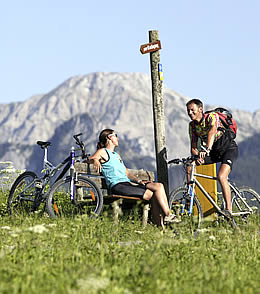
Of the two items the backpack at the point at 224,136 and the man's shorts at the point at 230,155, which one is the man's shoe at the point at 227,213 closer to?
the man's shorts at the point at 230,155

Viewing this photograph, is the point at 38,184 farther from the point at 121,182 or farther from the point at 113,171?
the point at 121,182

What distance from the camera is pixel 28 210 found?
9.38 metres

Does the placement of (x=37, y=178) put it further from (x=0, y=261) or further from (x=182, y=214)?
(x=0, y=261)

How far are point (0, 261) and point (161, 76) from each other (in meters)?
6.49

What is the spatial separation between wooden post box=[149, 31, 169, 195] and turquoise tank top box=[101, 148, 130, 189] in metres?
1.56

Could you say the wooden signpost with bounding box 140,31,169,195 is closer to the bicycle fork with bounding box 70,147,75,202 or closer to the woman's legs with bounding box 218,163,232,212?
the woman's legs with bounding box 218,163,232,212

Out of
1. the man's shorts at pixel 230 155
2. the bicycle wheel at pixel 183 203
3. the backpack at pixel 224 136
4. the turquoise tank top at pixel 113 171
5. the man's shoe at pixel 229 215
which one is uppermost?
the backpack at pixel 224 136

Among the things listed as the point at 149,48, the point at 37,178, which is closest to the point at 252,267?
the point at 37,178

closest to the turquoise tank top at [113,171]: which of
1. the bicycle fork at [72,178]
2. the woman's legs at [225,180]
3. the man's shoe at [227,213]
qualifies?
the bicycle fork at [72,178]

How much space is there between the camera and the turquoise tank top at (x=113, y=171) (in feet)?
27.0

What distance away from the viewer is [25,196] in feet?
30.8

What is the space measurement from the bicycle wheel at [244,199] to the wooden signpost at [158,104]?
138 centimetres

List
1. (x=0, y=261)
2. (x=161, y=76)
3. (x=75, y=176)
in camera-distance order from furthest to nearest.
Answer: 1. (x=161, y=76)
2. (x=75, y=176)
3. (x=0, y=261)

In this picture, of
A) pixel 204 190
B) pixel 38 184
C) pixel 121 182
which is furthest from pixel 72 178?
pixel 204 190
